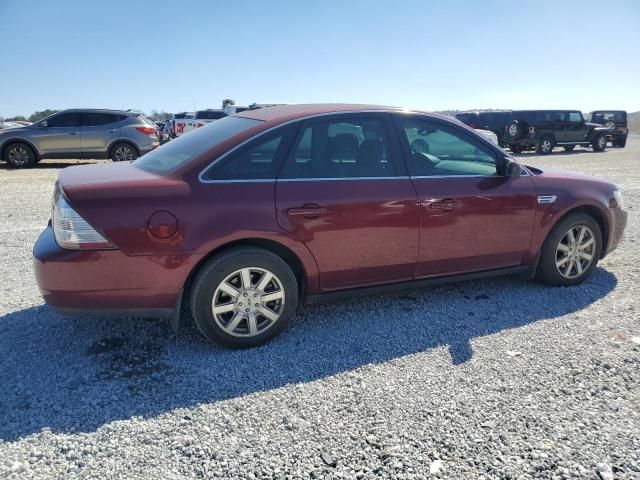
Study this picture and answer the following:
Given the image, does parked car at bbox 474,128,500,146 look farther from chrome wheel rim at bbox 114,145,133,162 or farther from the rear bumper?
chrome wheel rim at bbox 114,145,133,162

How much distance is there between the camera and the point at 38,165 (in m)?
14.8

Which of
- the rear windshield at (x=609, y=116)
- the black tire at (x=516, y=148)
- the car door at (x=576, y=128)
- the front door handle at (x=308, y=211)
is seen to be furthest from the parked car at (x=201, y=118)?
the rear windshield at (x=609, y=116)

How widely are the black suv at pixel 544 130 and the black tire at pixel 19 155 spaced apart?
59.4ft

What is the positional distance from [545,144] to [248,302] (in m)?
21.8

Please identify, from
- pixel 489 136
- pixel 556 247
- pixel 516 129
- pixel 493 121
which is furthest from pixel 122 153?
pixel 516 129

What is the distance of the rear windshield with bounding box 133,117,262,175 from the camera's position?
335cm

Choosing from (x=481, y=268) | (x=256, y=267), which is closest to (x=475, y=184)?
(x=481, y=268)

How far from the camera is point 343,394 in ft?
9.30

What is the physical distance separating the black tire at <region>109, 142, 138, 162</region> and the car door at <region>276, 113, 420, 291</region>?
1196 cm

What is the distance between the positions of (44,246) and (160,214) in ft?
2.57

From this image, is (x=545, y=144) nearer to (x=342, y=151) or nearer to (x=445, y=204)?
(x=445, y=204)

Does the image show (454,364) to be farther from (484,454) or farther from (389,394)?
(484,454)

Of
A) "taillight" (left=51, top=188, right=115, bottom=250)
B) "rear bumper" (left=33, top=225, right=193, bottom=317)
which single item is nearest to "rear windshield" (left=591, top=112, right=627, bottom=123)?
"rear bumper" (left=33, top=225, right=193, bottom=317)

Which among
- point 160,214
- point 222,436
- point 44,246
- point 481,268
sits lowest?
point 222,436
